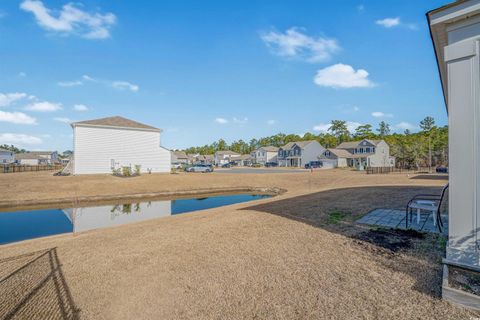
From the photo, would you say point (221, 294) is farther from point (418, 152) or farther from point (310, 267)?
point (418, 152)

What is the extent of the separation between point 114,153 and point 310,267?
30.5m

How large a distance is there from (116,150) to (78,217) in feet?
60.2

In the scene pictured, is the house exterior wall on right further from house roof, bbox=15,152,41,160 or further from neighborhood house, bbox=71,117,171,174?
house roof, bbox=15,152,41,160

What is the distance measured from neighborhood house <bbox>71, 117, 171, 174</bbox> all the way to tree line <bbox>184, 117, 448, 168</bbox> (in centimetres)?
3726

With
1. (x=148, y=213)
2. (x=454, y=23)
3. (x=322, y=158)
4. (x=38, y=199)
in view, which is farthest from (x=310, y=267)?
(x=322, y=158)

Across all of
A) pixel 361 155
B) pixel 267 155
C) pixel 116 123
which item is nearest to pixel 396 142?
pixel 361 155

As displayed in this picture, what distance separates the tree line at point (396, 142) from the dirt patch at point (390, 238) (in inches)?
1512

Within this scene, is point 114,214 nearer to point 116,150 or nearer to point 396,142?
point 116,150

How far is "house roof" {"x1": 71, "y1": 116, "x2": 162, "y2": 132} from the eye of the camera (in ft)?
94.2

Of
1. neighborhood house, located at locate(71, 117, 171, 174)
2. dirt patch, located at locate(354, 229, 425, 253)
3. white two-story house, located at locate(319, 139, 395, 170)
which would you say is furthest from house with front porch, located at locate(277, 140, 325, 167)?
dirt patch, located at locate(354, 229, 425, 253)

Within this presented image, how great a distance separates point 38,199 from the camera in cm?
1733

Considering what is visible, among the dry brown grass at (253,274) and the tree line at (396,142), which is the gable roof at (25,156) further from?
the dry brown grass at (253,274)

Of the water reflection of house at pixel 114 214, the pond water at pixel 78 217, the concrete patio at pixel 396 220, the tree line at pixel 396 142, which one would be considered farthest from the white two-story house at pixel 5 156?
the concrete patio at pixel 396 220

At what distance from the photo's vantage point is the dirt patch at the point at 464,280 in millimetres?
3047
